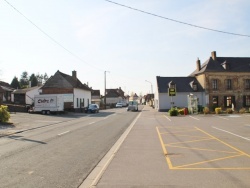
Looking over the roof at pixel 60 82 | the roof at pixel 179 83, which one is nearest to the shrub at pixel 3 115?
the roof at pixel 60 82

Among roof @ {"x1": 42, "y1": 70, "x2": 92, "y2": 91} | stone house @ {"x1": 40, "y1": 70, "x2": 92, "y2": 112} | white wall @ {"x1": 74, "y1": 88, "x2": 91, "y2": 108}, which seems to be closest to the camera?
stone house @ {"x1": 40, "y1": 70, "x2": 92, "y2": 112}

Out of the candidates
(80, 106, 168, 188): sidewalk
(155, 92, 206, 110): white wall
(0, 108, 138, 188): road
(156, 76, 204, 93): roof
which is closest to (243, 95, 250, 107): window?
(155, 92, 206, 110): white wall

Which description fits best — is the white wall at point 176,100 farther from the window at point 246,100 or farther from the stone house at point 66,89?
the stone house at point 66,89

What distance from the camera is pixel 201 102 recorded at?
2387 inches

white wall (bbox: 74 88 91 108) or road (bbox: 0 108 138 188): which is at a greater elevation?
white wall (bbox: 74 88 91 108)

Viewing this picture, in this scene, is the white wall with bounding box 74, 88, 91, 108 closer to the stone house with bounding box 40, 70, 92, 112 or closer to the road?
the stone house with bounding box 40, 70, 92, 112

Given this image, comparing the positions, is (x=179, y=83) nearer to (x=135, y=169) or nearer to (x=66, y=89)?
(x=66, y=89)

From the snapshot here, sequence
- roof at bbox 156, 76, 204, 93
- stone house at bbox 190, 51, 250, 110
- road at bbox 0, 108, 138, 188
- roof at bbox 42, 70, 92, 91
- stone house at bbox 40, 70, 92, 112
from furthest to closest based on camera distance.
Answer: roof at bbox 156, 76, 204, 93
roof at bbox 42, 70, 92, 91
stone house at bbox 190, 51, 250, 110
stone house at bbox 40, 70, 92, 112
road at bbox 0, 108, 138, 188

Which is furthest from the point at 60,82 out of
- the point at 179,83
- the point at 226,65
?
the point at 226,65

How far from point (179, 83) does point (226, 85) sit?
27.3 feet

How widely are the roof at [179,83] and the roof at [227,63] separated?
2.09 meters

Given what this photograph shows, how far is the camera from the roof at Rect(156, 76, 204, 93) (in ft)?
201

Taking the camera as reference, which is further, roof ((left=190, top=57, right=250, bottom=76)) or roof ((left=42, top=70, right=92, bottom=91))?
roof ((left=42, top=70, right=92, bottom=91))

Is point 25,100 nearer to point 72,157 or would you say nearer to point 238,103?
point 238,103
